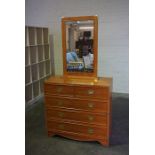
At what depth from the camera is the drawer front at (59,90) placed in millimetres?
2465

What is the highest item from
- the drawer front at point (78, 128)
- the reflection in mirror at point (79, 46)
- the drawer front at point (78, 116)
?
the reflection in mirror at point (79, 46)

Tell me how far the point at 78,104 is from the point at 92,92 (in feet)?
0.83

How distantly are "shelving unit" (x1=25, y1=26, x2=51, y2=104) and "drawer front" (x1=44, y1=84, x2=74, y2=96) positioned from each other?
1.49 m

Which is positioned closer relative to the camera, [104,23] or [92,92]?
[92,92]

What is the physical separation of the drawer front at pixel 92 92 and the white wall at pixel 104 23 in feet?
8.01

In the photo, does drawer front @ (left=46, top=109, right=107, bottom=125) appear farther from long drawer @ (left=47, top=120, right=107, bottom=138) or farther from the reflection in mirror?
the reflection in mirror

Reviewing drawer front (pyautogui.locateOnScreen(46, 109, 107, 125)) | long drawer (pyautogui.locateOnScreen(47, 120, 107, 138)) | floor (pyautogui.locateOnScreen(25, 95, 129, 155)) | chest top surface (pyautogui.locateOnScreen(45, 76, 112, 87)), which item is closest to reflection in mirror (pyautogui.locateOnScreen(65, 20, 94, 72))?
chest top surface (pyautogui.locateOnScreen(45, 76, 112, 87))

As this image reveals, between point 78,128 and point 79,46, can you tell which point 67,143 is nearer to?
point 78,128

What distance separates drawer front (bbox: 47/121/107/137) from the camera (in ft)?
8.02

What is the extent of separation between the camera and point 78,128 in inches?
99.7

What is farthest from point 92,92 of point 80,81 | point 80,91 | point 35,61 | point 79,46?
point 35,61

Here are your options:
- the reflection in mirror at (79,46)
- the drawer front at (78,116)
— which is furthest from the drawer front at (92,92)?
the reflection in mirror at (79,46)

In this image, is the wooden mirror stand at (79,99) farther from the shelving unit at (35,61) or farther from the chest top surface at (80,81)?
the shelving unit at (35,61)
